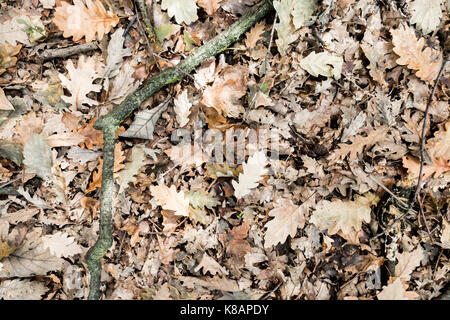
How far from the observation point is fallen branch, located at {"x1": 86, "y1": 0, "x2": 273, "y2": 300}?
7.77ft

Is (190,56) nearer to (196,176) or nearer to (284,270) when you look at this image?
(196,176)

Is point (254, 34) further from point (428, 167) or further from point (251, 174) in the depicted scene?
point (428, 167)

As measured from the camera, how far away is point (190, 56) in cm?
247

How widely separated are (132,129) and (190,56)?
2.50ft

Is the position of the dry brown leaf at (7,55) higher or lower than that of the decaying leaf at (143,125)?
higher

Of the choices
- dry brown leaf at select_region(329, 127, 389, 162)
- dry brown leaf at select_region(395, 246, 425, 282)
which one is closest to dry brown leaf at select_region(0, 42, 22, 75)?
dry brown leaf at select_region(329, 127, 389, 162)

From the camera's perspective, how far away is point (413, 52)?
2340 millimetres

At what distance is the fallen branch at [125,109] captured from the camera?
237 centimetres

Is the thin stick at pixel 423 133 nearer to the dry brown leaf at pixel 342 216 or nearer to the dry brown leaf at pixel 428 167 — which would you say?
the dry brown leaf at pixel 428 167

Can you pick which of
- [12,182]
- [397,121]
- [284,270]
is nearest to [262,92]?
[397,121]

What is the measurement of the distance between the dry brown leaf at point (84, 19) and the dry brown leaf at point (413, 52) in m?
2.26

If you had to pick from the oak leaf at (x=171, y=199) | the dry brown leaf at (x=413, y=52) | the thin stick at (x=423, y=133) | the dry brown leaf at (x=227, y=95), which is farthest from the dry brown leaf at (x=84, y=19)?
the thin stick at (x=423, y=133)

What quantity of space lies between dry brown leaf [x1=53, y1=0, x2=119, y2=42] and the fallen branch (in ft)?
1.91

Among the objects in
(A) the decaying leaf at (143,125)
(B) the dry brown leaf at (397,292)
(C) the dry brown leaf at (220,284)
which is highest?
(A) the decaying leaf at (143,125)
